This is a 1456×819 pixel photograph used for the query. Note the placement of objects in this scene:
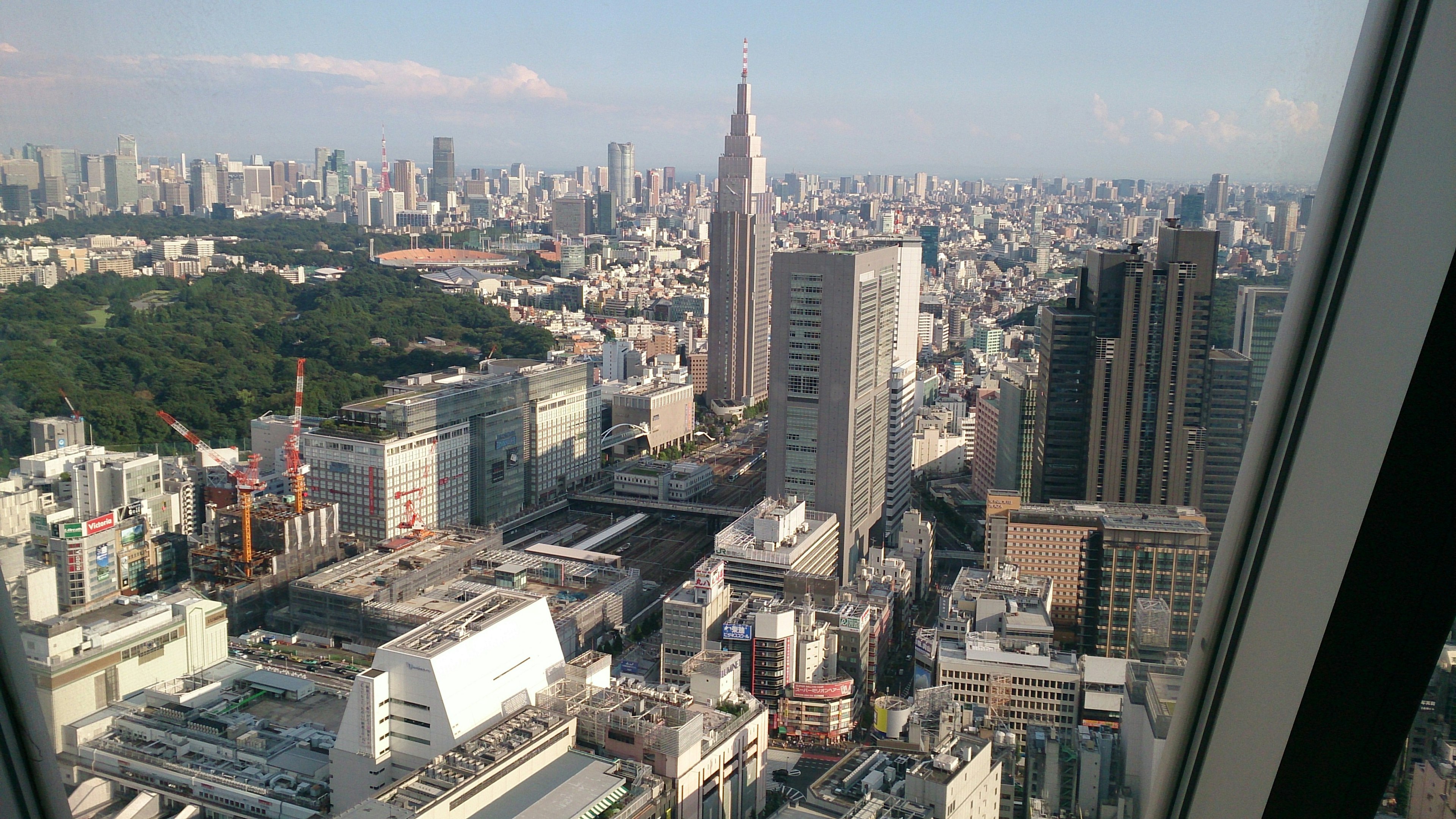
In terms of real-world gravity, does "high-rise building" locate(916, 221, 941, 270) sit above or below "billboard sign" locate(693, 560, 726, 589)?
above

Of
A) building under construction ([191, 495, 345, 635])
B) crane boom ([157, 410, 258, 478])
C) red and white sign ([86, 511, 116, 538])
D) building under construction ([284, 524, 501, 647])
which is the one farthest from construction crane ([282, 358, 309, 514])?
red and white sign ([86, 511, 116, 538])

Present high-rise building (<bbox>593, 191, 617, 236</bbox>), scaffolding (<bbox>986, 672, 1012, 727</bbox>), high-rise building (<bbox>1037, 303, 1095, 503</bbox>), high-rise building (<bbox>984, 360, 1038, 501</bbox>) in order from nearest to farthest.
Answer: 1. scaffolding (<bbox>986, 672, 1012, 727</bbox>)
2. high-rise building (<bbox>1037, 303, 1095, 503</bbox>)
3. high-rise building (<bbox>984, 360, 1038, 501</bbox>)
4. high-rise building (<bbox>593, 191, 617, 236</bbox>)

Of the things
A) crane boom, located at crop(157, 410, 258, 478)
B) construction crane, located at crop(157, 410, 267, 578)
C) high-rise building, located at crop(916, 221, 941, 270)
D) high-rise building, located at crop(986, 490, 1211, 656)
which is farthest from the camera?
high-rise building, located at crop(916, 221, 941, 270)

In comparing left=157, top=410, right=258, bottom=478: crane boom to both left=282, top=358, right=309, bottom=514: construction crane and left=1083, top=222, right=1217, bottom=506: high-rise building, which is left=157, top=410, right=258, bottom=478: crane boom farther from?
left=1083, top=222, right=1217, bottom=506: high-rise building

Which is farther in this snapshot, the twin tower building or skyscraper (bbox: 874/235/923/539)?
skyscraper (bbox: 874/235/923/539)

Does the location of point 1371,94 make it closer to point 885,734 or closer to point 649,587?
point 885,734

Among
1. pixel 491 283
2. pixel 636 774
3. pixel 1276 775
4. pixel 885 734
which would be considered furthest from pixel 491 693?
pixel 491 283

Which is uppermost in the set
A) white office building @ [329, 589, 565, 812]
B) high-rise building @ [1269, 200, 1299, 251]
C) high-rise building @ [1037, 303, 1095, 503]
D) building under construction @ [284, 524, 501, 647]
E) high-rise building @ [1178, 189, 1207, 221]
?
high-rise building @ [1178, 189, 1207, 221]

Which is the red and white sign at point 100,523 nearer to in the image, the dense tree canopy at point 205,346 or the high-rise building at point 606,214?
the dense tree canopy at point 205,346
